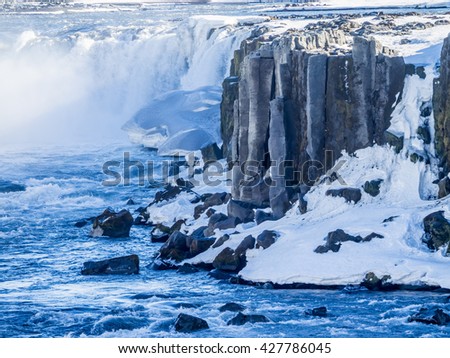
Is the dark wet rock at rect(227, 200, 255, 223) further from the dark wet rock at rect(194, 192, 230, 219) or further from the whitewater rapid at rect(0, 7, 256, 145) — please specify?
the whitewater rapid at rect(0, 7, 256, 145)

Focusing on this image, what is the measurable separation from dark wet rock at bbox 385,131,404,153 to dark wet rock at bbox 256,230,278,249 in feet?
14.9

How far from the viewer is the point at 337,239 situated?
1256 inches

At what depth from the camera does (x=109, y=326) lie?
2772cm

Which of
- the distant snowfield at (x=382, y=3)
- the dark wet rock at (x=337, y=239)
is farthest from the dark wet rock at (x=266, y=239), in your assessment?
the distant snowfield at (x=382, y=3)

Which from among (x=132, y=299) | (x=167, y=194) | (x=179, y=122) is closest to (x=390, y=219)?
(x=132, y=299)

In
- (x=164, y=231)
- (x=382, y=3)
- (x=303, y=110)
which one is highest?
(x=382, y=3)

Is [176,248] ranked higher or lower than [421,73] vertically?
lower

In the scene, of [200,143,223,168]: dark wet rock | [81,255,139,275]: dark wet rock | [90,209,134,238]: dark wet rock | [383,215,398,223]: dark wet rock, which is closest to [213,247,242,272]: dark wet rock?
[81,255,139,275]: dark wet rock

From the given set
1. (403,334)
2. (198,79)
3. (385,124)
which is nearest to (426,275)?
(403,334)

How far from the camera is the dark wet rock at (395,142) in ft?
113

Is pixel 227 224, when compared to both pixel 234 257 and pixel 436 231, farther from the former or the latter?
pixel 436 231

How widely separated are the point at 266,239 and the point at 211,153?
577 inches

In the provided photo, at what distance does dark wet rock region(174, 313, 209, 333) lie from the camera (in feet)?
89.3

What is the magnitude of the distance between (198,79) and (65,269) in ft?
103
